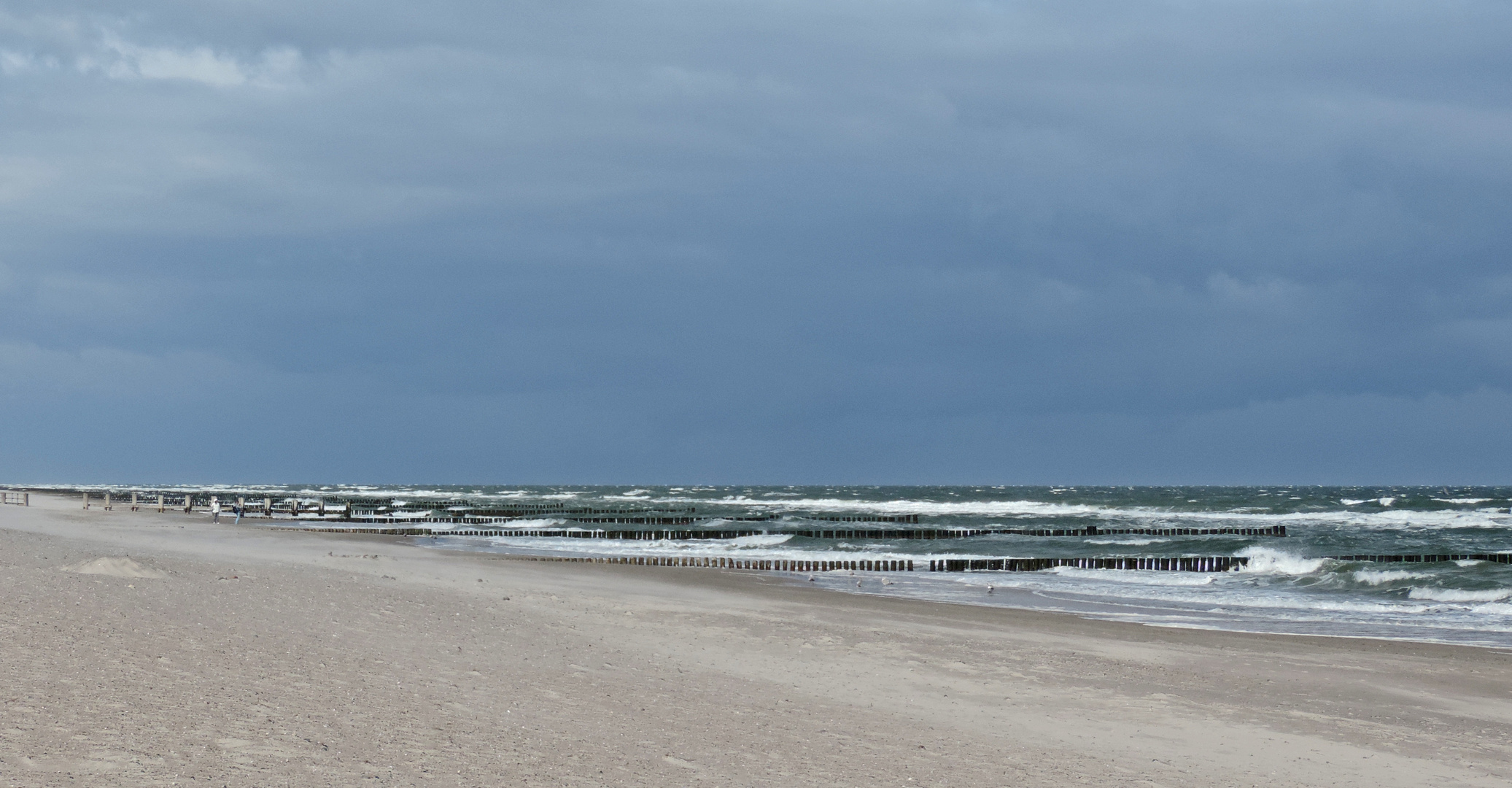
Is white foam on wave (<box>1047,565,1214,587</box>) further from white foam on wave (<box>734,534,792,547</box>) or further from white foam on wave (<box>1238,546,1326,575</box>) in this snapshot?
white foam on wave (<box>734,534,792,547</box>)

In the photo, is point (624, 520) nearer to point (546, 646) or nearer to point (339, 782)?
point (546, 646)

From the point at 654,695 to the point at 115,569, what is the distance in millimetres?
8994

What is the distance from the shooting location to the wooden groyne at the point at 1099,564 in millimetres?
34625

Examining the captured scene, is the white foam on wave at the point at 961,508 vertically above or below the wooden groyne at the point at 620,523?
below

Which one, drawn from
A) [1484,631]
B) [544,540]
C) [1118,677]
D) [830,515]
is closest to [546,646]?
[1118,677]

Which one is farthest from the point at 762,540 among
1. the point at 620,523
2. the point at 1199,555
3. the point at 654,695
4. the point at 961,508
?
the point at 961,508

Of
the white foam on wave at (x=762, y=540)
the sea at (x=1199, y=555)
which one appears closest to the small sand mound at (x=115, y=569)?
the sea at (x=1199, y=555)

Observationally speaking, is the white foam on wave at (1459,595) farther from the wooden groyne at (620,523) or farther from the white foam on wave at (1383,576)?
the wooden groyne at (620,523)

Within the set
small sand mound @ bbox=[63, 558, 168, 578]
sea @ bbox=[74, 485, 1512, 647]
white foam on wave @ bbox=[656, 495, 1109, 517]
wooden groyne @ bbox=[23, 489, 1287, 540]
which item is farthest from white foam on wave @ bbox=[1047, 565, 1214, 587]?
white foam on wave @ bbox=[656, 495, 1109, 517]

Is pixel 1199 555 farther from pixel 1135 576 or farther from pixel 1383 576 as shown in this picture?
pixel 1383 576

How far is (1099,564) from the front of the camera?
3725cm

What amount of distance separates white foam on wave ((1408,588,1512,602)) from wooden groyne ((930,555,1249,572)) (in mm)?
8377

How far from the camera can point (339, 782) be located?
20.5 feet

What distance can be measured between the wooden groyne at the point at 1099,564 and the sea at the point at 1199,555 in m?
0.74
